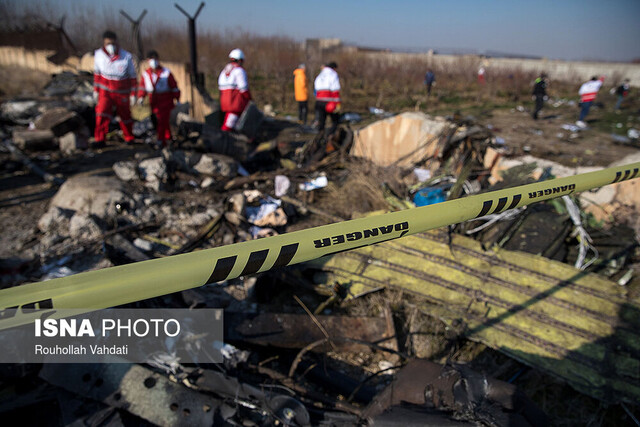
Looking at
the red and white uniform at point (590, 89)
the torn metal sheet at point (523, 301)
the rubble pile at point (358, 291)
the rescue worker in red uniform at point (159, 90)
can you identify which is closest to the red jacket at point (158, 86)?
the rescue worker in red uniform at point (159, 90)

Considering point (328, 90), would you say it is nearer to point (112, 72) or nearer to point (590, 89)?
point (112, 72)

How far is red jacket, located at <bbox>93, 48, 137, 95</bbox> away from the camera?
6254 mm

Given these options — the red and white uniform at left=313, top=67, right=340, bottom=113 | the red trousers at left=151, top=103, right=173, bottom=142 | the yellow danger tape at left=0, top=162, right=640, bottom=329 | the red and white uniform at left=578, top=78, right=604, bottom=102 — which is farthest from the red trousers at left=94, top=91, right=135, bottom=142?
the red and white uniform at left=578, top=78, right=604, bottom=102

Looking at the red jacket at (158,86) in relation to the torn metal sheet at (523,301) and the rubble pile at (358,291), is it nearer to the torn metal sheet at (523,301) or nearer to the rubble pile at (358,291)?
the rubble pile at (358,291)

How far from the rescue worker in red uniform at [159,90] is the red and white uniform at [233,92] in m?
0.92

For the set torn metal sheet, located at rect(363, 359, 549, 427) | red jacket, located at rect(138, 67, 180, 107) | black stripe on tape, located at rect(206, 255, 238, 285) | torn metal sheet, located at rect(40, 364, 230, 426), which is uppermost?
red jacket, located at rect(138, 67, 180, 107)

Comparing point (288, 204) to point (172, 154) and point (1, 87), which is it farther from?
point (1, 87)

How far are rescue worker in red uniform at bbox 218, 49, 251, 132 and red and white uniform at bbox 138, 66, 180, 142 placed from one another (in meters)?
0.92

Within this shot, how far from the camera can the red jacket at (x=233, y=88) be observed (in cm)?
646

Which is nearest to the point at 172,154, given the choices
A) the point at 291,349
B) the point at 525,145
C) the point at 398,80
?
the point at 291,349

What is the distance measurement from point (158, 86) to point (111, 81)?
2.59 ft

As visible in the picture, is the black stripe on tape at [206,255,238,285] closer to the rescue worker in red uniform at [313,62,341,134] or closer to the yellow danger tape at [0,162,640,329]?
the yellow danger tape at [0,162,640,329]

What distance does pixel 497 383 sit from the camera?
1.55 metres

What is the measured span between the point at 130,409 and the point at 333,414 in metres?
0.98
